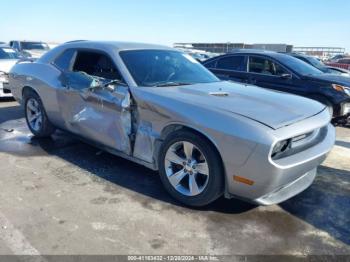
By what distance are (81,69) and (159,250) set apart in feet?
9.39

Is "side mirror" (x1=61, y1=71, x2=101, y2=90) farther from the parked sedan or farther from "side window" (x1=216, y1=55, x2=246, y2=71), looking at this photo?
"side window" (x1=216, y1=55, x2=246, y2=71)

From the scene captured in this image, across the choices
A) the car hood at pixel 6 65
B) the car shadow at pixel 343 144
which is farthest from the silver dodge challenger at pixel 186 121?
the car hood at pixel 6 65

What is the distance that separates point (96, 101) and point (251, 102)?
5.98ft

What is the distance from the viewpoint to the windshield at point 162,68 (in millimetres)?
4027

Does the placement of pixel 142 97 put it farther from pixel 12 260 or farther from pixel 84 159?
pixel 12 260

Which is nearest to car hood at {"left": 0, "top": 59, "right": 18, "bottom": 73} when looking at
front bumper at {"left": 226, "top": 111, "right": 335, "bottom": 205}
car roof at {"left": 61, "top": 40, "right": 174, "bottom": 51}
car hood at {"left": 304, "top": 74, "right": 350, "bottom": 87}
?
car roof at {"left": 61, "top": 40, "right": 174, "bottom": 51}

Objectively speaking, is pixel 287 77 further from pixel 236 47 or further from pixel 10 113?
pixel 236 47

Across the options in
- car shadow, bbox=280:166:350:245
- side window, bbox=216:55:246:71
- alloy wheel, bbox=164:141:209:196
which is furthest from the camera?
side window, bbox=216:55:246:71

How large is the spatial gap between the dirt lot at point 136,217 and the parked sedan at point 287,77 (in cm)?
273

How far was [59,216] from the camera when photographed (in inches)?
129

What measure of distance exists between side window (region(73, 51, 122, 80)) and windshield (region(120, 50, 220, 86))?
201mm

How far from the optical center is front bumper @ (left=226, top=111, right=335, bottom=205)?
2.90m

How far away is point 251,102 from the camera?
349cm

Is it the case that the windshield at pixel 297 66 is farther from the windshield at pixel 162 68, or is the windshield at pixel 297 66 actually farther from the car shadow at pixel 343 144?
the windshield at pixel 162 68
